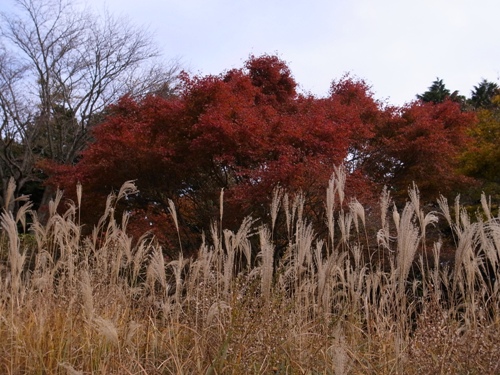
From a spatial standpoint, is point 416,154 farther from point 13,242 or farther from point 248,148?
point 13,242

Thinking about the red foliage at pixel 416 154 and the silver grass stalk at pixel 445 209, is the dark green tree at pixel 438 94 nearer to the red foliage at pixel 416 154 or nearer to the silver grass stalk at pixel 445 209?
the red foliage at pixel 416 154

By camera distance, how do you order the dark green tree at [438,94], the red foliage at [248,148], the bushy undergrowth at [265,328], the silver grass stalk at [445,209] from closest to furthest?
the bushy undergrowth at [265,328] → the silver grass stalk at [445,209] → the red foliage at [248,148] → the dark green tree at [438,94]

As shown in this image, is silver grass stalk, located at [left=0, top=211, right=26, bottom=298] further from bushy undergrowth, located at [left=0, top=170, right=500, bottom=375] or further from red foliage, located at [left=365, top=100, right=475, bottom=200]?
red foliage, located at [left=365, top=100, right=475, bottom=200]

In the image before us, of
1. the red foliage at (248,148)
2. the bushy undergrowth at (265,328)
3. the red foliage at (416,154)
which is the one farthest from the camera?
the red foliage at (416,154)

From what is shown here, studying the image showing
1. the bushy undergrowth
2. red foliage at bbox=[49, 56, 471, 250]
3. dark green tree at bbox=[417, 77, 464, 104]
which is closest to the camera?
the bushy undergrowth

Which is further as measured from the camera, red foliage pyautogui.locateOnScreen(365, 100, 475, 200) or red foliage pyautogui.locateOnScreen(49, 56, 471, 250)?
red foliage pyautogui.locateOnScreen(365, 100, 475, 200)

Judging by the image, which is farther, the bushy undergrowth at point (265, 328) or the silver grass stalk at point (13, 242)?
the silver grass stalk at point (13, 242)

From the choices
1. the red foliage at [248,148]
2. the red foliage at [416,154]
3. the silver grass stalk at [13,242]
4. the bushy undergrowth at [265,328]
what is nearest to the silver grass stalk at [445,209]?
the bushy undergrowth at [265,328]

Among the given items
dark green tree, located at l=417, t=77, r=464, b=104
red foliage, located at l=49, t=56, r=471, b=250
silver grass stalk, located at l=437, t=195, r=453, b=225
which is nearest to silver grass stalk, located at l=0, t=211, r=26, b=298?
silver grass stalk, located at l=437, t=195, r=453, b=225

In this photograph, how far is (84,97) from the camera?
17781mm

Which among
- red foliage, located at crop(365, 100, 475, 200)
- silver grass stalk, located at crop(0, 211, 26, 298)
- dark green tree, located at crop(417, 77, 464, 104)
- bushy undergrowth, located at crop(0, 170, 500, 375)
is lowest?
bushy undergrowth, located at crop(0, 170, 500, 375)

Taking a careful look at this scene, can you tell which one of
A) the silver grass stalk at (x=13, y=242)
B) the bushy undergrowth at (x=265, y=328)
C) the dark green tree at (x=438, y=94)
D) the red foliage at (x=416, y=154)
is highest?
the dark green tree at (x=438, y=94)

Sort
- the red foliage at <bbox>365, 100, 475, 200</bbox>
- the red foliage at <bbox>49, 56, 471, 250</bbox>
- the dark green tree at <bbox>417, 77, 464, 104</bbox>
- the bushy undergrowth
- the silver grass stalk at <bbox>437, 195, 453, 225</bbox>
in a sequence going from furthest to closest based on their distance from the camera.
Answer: the dark green tree at <bbox>417, 77, 464, 104</bbox>
the red foliage at <bbox>365, 100, 475, 200</bbox>
the red foliage at <bbox>49, 56, 471, 250</bbox>
the silver grass stalk at <bbox>437, 195, 453, 225</bbox>
the bushy undergrowth

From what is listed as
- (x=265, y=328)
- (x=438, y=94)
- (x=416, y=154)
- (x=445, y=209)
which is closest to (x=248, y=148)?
(x=416, y=154)
